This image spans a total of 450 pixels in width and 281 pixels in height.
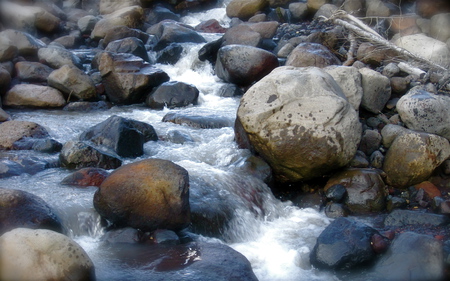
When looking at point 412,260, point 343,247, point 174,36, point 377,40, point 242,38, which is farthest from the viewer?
point 174,36

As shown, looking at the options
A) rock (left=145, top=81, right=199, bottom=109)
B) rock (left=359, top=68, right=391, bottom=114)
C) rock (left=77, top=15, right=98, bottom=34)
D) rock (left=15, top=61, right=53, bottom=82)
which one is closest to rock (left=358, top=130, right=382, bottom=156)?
rock (left=359, top=68, right=391, bottom=114)

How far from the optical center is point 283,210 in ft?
21.0

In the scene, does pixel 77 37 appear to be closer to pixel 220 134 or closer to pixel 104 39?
pixel 104 39

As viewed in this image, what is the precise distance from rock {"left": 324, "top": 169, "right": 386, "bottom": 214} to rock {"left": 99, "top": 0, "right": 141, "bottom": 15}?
47.4 ft

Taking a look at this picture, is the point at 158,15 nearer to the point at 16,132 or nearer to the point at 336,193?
the point at 16,132

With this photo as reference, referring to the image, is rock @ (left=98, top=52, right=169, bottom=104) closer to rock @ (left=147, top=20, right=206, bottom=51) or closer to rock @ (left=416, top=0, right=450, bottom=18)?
rock @ (left=147, top=20, right=206, bottom=51)

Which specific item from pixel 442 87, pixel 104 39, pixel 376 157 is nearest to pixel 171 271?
pixel 376 157

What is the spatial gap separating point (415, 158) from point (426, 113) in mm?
1023

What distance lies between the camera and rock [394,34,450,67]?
9.50 meters

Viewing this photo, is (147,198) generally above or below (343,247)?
above

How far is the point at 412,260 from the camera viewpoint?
4633 millimetres

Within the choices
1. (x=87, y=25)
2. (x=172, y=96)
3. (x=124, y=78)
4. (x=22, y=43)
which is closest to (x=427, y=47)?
(x=172, y=96)

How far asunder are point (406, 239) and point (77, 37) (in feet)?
43.5

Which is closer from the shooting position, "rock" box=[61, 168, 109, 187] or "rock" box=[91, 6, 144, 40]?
"rock" box=[61, 168, 109, 187]
